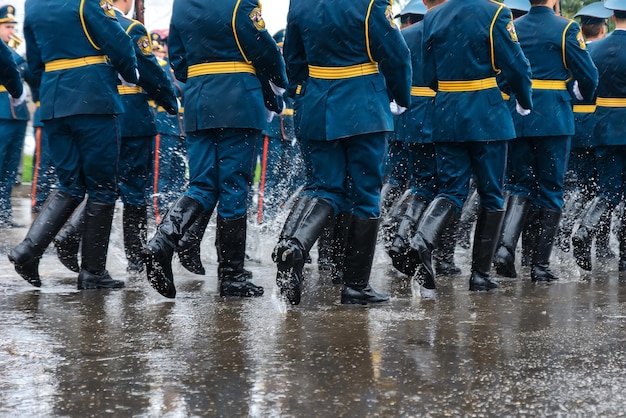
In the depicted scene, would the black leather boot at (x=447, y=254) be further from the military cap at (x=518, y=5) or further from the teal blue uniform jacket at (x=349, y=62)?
the teal blue uniform jacket at (x=349, y=62)

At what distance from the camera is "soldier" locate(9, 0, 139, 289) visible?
232 inches

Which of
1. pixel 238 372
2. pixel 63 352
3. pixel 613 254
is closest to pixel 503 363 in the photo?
pixel 238 372

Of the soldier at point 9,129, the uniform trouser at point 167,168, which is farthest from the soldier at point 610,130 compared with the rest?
the soldier at point 9,129

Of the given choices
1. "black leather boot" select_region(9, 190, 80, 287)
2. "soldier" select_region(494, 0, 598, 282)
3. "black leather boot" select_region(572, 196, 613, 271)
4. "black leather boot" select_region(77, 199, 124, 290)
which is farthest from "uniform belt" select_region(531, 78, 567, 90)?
"black leather boot" select_region(9, 190, 80, 287)

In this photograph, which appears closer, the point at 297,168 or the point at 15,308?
the point at 15,308

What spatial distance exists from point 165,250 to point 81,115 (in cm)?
107

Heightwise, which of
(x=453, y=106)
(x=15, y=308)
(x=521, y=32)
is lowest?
(x=15, y=308)

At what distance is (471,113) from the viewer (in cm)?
596

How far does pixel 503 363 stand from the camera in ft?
13.1

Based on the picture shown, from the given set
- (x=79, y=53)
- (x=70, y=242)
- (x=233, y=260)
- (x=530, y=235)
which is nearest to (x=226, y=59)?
(x=79, y=53)

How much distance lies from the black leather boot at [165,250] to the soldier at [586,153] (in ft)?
11.0

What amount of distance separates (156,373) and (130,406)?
41 cm

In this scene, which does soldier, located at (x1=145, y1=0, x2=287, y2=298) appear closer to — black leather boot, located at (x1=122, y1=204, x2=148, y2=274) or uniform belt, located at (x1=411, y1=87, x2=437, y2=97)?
black leather boot, located at (x1=122, y1=204, x2=148, y2=274)

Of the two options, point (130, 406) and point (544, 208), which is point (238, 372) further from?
point (544, 208)
